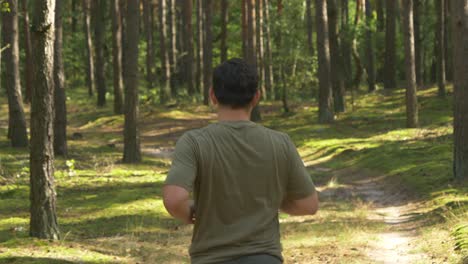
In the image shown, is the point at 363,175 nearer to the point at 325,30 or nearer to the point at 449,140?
the point at 449,140

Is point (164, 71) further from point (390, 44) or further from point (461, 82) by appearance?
point (461, 82)

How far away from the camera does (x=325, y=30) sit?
33.4 metres

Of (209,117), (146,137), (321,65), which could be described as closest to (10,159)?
(146,137)

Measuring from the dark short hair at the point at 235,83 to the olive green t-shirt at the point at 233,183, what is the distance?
11 cm

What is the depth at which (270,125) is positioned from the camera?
1431 inches

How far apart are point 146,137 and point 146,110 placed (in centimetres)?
693

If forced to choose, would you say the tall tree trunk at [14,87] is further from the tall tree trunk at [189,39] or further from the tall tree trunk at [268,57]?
the tall tree trunk at [189,39]

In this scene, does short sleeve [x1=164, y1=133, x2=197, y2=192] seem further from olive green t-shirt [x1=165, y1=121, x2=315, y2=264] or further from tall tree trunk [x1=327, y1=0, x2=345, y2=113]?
tall tree trunk [x1=327, y1=0, x2=345, y2=113]

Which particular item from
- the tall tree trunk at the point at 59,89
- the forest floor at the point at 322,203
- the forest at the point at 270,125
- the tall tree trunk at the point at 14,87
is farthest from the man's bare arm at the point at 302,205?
the tall tree trunk at the point at 14,87

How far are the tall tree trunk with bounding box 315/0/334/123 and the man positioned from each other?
29.8 m

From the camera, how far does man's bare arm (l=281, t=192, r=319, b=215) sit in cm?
399

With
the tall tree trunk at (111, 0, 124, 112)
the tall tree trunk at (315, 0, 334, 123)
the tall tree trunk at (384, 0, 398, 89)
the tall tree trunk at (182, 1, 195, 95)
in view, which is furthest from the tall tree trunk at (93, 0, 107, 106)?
the tall tree trunk at (384, 0, 398, 89)

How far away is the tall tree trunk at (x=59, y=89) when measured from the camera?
69.9 ft

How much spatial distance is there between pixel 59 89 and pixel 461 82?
1156 centimetres
